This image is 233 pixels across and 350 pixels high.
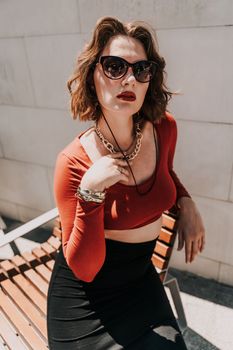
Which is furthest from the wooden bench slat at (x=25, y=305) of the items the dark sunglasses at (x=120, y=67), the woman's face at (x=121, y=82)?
the dark sunglasses at (x=120, y=67)

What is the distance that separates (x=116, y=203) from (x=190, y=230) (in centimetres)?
57

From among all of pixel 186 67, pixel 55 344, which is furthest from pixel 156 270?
pixel 186 67

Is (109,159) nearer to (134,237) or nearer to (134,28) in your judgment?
Answer: (134,237)

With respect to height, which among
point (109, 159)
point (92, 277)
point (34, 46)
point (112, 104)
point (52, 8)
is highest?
point (52, 8)

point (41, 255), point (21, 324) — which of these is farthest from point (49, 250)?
point (21, 324)

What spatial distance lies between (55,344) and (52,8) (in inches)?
98.2

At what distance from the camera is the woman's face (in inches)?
64.9

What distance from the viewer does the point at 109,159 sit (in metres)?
1.70

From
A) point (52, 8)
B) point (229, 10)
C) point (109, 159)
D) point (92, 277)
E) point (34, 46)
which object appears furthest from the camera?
point (34, 46)

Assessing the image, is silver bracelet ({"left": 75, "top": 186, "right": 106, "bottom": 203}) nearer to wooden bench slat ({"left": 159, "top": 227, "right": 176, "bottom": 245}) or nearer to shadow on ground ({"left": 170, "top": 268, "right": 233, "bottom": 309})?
wooden bench slat ({"left": 159, "top": 227, "right": 176, "bottom": 245})

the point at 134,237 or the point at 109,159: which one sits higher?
the point at 109,159

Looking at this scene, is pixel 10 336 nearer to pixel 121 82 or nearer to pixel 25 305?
pixel 25 305

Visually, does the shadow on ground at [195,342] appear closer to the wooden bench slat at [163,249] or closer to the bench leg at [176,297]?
the bench leg at [176,297]

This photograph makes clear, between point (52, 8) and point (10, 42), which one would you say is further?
point (10, 42)
